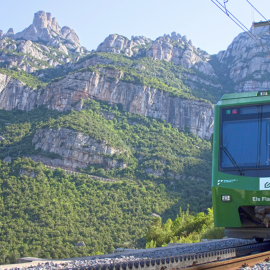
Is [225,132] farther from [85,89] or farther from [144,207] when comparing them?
[85,89]

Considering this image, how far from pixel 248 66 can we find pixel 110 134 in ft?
202

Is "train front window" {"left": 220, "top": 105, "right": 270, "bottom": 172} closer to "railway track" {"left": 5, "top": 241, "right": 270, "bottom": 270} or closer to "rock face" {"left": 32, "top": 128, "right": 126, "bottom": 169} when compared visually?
"railway track" {"left": 5, "top": 241, "right": 270, "bottom": 270}

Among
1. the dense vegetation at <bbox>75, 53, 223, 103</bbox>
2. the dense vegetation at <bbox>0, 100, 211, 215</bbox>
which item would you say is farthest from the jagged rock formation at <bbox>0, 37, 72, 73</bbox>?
the dense vegetation at <bbox>0, 100, 211, 215</bbox>

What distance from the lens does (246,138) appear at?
8.27m

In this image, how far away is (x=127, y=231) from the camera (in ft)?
167

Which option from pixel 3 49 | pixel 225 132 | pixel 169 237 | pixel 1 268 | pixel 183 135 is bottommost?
pixel 169 237

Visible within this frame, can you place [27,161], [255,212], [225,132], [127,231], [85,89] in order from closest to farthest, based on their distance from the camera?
1. [255,212]
2. [225,132]
3. [127,231]
4. [27,161]
5. [85,89]

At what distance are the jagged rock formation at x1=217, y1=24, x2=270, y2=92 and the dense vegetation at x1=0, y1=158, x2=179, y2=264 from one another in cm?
5743

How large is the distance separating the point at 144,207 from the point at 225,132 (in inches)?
2041

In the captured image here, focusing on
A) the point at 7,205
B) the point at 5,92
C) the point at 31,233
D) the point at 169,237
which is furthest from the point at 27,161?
the point at 169,237

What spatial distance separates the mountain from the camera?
52562 millimetres

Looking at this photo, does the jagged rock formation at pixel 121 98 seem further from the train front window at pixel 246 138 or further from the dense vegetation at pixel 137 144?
the train front window at pixel 246 138

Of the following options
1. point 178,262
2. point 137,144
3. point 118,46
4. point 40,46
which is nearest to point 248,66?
point 118,46

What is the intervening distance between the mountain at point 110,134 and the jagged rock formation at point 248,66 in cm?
44
